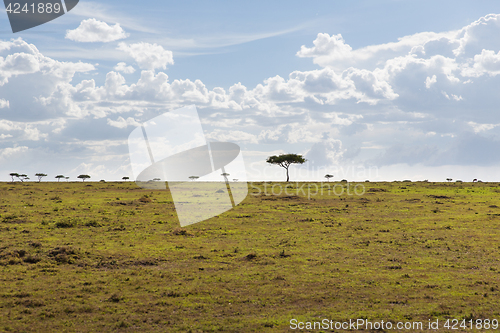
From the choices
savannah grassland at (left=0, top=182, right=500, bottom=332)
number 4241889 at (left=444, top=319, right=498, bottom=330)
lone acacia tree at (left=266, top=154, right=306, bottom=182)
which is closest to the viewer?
number 4241889 at (left=444, top=319, right=498, bottom=330)

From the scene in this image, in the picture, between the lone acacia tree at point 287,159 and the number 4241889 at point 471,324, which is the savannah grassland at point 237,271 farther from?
the lone acacia tree at point 287,159

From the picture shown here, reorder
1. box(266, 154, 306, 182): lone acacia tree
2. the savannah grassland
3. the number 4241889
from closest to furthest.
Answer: the number 4241889 → the savannah grassland → box(266, 154, 306, 182): lone acacia tree

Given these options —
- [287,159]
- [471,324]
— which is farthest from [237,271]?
[287,159]

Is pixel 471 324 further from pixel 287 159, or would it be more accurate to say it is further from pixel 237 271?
pixel 287 159

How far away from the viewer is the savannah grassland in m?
12.2

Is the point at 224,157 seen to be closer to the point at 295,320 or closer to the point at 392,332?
the point at 295,320

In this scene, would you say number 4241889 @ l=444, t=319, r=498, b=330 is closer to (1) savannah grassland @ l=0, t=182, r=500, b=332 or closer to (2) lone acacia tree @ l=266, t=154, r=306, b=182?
(1) savannah grassland @ l=0, t=182, r=500, b=332

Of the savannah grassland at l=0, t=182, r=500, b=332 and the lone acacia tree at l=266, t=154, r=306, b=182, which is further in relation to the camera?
the lone acacia tree at l=266, t=154, r=306, b=182

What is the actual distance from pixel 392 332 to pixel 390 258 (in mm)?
9051

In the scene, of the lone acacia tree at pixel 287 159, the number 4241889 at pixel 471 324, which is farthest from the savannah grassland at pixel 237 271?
the lone acacia tree at pixel 287 159

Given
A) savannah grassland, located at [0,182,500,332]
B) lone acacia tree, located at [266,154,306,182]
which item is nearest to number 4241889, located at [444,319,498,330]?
savannah grassland, located at [0,182,500,332]

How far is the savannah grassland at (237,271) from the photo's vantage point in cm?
1217

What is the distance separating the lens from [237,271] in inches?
671

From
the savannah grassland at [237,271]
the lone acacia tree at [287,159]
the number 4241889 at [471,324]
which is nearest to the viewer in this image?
the number 4241889 at [471,324]
